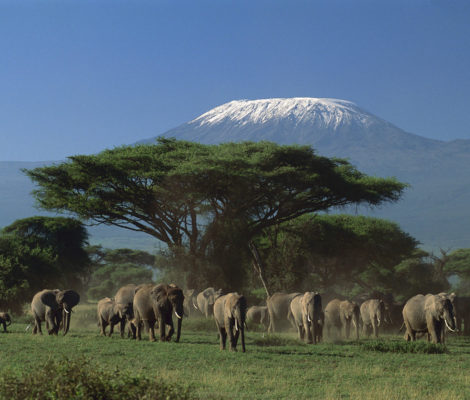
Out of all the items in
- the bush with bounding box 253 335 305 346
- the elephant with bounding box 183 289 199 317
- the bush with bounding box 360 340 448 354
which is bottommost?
the bush with bounding box 360 340 448 354

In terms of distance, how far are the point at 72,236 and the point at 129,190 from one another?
303 inches

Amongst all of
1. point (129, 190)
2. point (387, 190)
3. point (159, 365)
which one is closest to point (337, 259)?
point (387, 190)

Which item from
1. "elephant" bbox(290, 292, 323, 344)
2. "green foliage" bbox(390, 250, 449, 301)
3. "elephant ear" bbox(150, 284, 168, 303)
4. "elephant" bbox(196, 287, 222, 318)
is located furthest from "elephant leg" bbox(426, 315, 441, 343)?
"green foliage" bbox(390, 250, 449, 301)

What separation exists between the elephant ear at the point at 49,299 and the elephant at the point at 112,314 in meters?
1.64

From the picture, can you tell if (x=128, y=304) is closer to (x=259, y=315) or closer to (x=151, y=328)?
(x=151, y=328)

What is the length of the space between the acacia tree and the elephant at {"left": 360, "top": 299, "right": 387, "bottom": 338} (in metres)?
11.8

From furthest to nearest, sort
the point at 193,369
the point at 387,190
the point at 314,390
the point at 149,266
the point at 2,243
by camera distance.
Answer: the point at 149,266, the point at 387,190, the point at 2,243, the point at 193,369, the point at 314,390

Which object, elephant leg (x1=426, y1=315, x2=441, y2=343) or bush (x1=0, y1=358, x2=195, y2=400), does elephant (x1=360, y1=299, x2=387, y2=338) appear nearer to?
elephant leg (x1=426, y1=315, x2=441, y2=343)

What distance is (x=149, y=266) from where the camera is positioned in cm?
8794

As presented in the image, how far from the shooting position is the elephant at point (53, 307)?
2306cm

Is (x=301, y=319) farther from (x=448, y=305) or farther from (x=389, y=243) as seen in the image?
(x=389, y=243)

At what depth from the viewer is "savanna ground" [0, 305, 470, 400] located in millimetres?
11977

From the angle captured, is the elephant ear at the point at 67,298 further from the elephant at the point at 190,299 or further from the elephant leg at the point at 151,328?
the elephant at the point at 190,299

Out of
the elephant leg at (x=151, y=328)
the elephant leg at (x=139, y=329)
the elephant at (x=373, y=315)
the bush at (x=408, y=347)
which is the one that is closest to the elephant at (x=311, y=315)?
the bush at (x=408, y=347)
